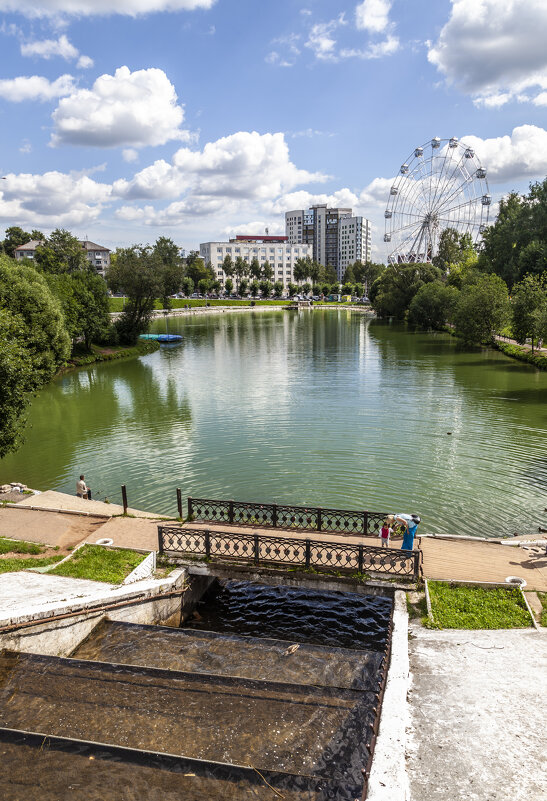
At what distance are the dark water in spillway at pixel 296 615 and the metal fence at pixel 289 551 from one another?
3.80ft

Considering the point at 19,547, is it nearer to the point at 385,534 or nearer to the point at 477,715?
the point at 385,534

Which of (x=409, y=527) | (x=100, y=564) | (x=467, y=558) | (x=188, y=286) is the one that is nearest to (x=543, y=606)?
(x=467, y=558)

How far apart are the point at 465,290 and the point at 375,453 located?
58.3 m

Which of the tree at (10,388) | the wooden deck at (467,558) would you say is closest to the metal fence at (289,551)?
the wooden deck at (467,558)

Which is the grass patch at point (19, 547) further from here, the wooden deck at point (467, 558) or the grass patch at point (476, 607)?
the grass patch at point (476, 607)

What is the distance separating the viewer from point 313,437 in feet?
101

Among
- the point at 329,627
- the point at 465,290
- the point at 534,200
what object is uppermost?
the point at 534,200

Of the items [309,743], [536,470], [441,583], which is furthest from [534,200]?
[309,743]

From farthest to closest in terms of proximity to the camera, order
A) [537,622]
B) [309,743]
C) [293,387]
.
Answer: [293,387] → [537,622] → [309,743]

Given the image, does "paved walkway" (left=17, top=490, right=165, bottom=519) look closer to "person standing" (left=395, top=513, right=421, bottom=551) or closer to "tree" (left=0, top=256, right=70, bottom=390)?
"person standing" (left=395, top=513, right=421, bottom=551)

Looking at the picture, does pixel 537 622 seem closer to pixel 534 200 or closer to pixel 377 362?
pixel 377 362

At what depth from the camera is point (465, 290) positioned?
77250 millimetres

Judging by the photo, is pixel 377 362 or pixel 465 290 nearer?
pixel 377 362

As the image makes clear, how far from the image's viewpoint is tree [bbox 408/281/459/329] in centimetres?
8950
